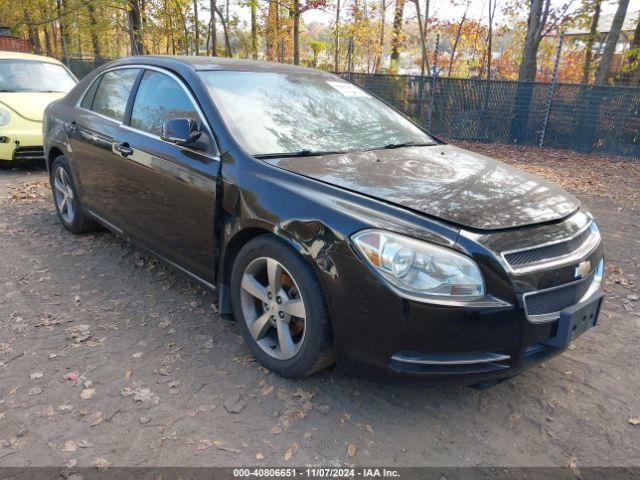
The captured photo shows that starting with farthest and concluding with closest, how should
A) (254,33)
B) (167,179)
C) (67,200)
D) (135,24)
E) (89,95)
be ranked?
(254,33) < (135,24) < (67,200) < (89,95) < (167,179)

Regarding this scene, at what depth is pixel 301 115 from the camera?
339cm

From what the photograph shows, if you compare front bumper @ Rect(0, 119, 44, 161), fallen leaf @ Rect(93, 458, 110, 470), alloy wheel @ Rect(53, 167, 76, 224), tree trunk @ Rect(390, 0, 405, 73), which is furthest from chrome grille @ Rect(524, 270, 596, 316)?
tree trunk @ Rect(390, 0, 405, 73)

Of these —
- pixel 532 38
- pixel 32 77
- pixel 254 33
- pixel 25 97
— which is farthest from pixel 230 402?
pixel 254 33

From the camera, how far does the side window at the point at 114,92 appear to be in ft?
13.1

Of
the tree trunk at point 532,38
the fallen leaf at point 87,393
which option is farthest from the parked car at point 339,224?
the tree trunk at point 532,38

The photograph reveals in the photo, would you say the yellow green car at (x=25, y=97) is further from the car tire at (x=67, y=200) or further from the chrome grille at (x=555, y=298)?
the chrome grille at (x=555, y=298)

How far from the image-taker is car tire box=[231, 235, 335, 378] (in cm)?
249

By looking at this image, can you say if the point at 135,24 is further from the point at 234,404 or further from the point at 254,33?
the point at 234,404

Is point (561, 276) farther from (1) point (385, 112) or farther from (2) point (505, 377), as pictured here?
(1) point (385, 112)

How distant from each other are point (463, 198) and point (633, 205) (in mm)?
5449

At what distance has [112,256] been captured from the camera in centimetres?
456

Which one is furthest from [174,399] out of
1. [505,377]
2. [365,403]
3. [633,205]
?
[633,205]

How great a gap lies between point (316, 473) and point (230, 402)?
65cm

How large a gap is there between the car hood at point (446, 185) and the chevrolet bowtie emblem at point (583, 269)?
0.26 metres
